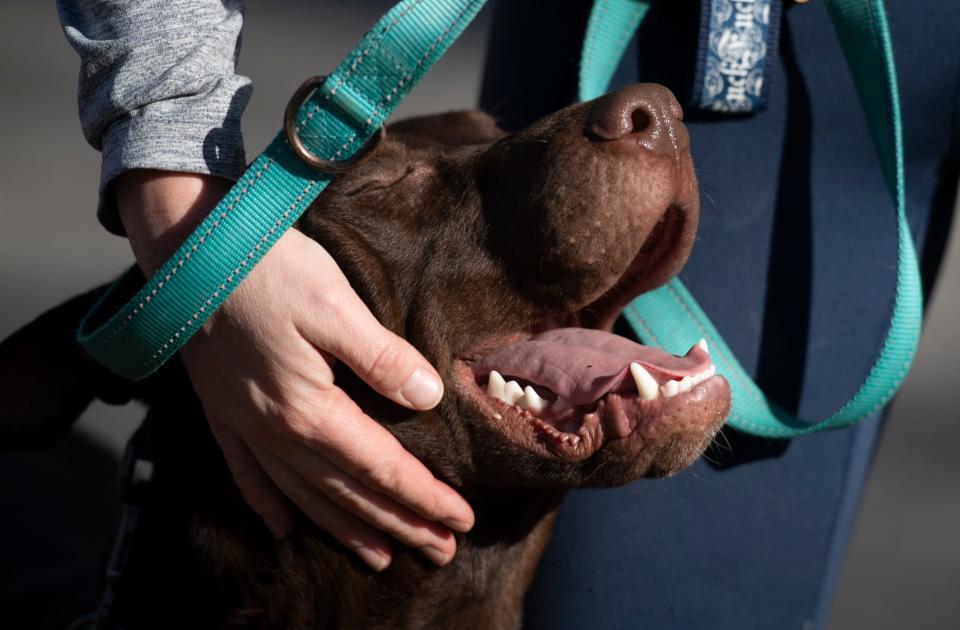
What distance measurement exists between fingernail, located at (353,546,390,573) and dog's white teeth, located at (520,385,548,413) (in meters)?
0.45

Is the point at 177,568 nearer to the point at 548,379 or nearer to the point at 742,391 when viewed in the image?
the point at 548,379

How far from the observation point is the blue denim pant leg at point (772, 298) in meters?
2.62

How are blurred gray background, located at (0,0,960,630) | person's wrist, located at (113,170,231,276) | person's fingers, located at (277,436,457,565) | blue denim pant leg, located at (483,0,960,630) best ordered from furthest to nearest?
blurred gray background, located at (0,0,960,630)
blue denim pant leg, located at (483,0,960,630)
person's fingers, located at (277,436,457,565)
person's wrist, located at (113,170,231,276)

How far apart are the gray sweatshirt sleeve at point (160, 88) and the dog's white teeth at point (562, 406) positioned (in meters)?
0.75

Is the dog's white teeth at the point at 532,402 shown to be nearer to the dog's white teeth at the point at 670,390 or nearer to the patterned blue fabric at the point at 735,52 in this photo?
A: the dog's white teeth at the point at 670,390

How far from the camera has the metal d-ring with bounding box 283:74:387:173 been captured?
71.2 inches

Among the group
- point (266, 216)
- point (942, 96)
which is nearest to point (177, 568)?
point (266, 216)

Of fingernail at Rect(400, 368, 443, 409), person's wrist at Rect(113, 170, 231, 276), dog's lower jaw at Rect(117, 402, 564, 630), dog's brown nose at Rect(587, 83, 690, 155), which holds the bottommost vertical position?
dog's lower jaw at Rect(117, 402, 564, 630)

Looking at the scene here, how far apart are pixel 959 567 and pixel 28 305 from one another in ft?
16.1

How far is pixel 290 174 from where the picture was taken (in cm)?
183

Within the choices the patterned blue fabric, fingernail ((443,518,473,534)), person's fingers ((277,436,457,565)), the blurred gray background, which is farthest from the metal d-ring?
the blurred gray background

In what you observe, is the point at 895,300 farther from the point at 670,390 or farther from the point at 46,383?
the point at 46,383

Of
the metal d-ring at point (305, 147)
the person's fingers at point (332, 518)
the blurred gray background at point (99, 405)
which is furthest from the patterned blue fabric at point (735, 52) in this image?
the blurred gray background at point (99, 405)

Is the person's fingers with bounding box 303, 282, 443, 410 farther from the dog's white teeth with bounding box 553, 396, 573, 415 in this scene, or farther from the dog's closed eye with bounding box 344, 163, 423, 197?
the dog's closed eye with bounding box 344, 163, 423, 197
